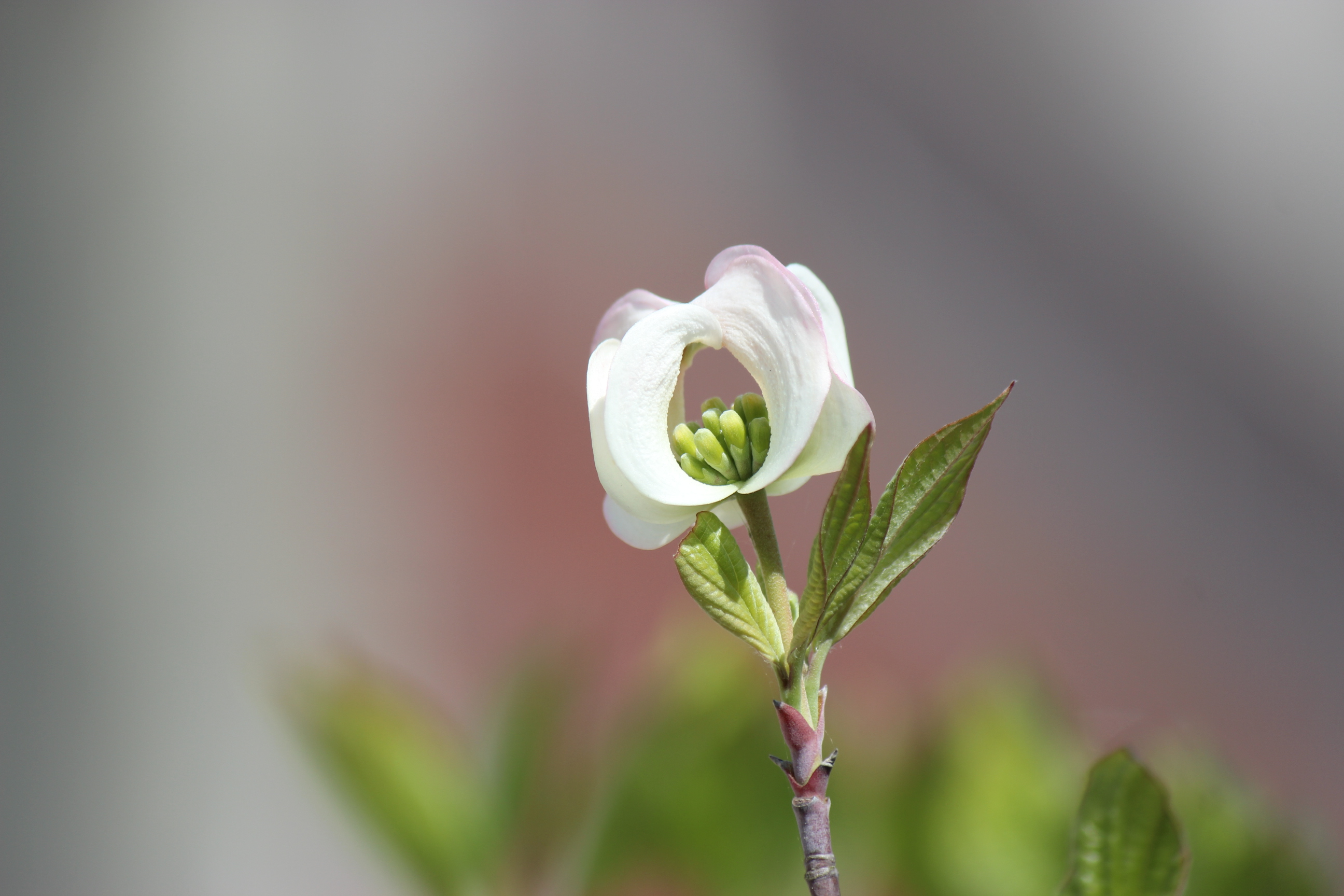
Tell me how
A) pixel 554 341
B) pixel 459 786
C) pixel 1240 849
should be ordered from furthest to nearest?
pixel 554 341
pixel 459 786
pixel 1240 849

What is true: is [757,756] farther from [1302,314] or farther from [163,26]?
[1302,314]

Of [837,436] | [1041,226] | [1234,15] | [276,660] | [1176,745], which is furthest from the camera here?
[1041,226]

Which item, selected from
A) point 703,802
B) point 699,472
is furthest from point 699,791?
point 699,472

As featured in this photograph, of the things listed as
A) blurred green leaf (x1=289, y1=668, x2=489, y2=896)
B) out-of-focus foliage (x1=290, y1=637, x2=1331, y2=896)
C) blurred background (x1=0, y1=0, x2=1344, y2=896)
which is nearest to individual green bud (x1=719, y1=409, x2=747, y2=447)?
out-of-focus foliage (x1=290, y1=637, x2=1331, y2=896)

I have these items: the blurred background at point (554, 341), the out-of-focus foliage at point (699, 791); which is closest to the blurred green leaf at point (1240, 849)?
the out-of-focus foliage at point (699, 791)

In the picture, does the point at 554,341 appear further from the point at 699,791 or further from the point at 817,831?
the point at 817,831

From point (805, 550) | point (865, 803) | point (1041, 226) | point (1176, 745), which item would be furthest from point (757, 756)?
point (1041, 226)
